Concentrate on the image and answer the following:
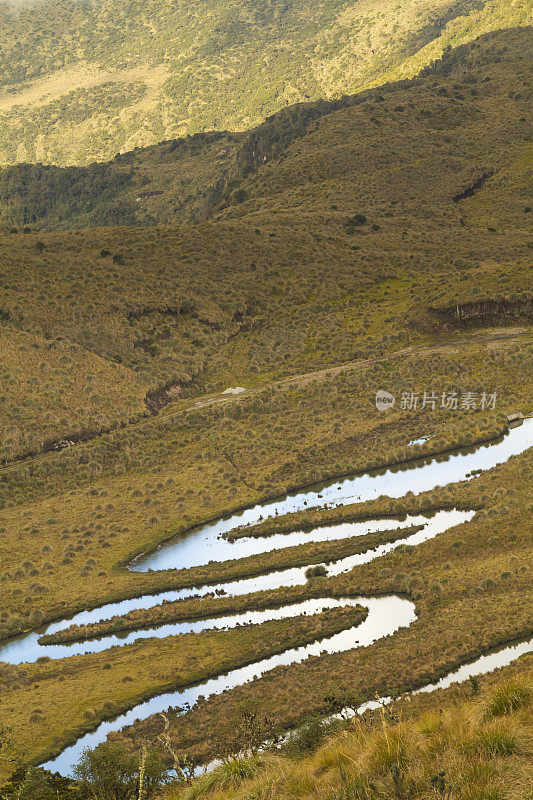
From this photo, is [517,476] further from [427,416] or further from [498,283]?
[498,283]

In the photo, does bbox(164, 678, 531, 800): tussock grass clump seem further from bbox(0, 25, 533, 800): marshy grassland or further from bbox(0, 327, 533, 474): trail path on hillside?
bbox(0, 327, 533, 474): trail path on hillside

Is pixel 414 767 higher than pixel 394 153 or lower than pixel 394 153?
lower

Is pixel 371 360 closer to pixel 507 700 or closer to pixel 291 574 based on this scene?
pixel 291 574

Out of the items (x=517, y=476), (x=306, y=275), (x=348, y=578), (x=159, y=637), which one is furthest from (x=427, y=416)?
(x=306, y=275)

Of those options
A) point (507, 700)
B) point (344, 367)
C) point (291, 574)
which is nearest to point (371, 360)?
point (344, 367)

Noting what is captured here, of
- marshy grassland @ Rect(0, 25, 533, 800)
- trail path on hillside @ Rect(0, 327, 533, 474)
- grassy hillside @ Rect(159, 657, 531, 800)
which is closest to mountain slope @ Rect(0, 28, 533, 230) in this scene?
marshy grassland @ Rect(0, 25, 533, 800)

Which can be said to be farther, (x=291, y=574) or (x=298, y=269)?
(x=298, y=269)

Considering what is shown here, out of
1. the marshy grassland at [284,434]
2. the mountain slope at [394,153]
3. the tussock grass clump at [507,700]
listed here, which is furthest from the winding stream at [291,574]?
the mountain slope at [394,153]
